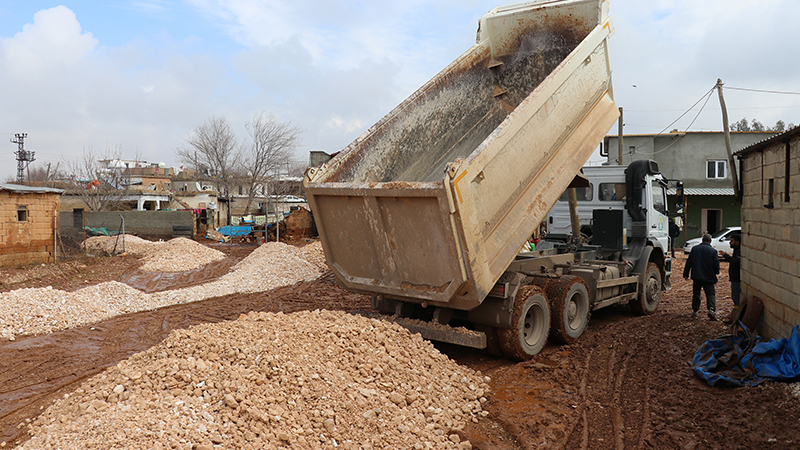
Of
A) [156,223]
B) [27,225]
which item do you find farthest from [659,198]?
[156,223]

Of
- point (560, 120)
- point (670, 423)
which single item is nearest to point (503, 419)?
point (670, 423)

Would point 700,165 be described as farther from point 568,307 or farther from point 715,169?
point 568,307

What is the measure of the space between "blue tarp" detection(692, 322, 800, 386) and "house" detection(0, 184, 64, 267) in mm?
19410

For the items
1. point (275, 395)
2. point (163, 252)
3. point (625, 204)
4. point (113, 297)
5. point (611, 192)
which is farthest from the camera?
point (163, 252)

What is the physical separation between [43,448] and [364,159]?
4.73 metres

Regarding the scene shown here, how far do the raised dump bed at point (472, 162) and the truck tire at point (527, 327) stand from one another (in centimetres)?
69

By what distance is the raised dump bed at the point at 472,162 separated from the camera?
5559 millimetres

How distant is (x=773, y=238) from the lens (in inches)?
251

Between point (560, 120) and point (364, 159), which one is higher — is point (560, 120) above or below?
above

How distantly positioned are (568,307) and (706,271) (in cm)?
349

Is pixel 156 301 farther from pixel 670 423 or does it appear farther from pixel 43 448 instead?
pixel 670 423

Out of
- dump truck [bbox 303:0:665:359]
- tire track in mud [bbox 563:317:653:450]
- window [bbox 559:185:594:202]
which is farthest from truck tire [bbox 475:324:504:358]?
window [bbox 559:185:594:202]

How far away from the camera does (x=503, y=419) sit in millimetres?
5020

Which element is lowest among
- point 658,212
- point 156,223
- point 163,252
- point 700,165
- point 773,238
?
point 163,252
